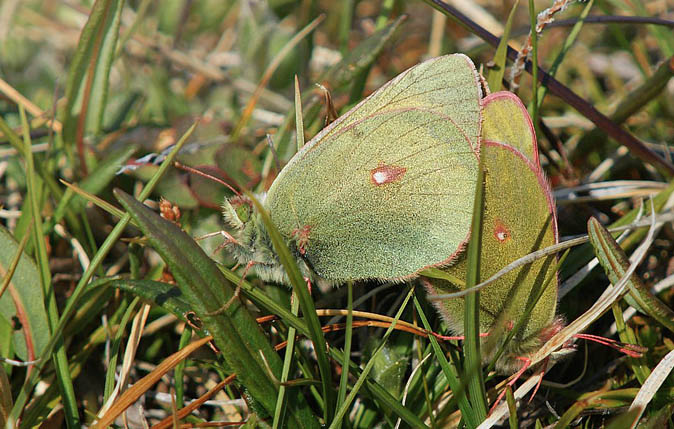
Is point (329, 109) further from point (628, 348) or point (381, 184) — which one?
point (628, 348)

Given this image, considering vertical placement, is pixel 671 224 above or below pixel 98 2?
below

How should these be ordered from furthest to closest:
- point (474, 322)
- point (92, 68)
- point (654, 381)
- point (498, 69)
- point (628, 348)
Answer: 1. point (92, 68)
2. point (498, 69)
3. point (628, 348)
4. point (654, 381)
5. point (474, 322)

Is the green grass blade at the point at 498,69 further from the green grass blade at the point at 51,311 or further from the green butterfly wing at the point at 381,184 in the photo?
the green grass blade at the point at 51,311

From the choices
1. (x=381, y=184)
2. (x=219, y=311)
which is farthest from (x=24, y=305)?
(x=381, y=184)

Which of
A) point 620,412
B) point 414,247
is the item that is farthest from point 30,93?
point 620,412

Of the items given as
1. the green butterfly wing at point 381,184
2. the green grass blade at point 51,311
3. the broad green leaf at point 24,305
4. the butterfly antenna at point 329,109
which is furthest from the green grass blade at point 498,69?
the broad green leaf at point 24,305

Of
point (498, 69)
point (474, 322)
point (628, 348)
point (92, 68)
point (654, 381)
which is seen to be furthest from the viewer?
point (92, 68)

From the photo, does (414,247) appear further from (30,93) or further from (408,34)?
(408,34)
